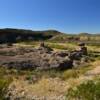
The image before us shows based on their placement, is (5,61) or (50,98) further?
(5,61)

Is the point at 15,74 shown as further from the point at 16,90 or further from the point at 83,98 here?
the point at 83,98

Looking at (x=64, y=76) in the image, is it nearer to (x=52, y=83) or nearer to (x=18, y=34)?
(x=52, y=83)

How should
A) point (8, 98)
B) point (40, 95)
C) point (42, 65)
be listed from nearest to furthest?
point (8, 98) → point (40, 95) → point (42, 65)

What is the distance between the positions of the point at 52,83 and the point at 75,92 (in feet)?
14.9

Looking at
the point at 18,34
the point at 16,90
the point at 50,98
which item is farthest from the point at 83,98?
the point at 18,34

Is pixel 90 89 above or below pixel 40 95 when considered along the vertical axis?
above

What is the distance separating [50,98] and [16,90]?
2.16 meters

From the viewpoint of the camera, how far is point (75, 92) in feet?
32.9

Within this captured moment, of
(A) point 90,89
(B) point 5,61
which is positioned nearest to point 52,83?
(A) point 90,89

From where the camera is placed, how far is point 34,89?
13.5m

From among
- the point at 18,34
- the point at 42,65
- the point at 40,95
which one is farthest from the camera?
the point at 18,34

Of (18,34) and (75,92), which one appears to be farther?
(18,34)

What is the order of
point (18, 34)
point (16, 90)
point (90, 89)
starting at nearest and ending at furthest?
point (90, 89), point (16, 90), point (18, 34)

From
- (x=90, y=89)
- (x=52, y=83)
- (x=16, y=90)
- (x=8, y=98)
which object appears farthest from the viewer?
(x=52, y=83)
